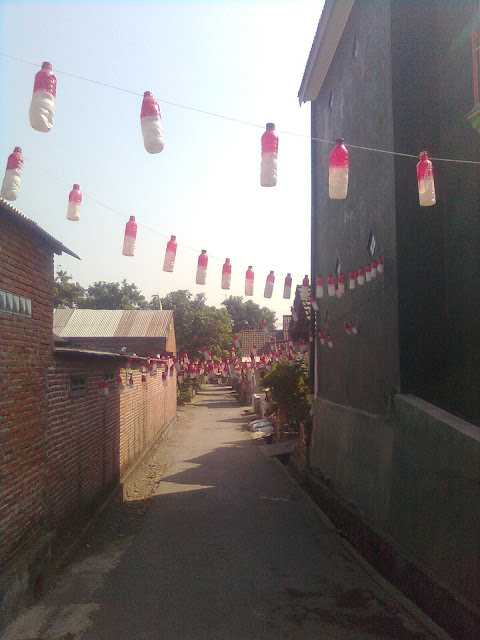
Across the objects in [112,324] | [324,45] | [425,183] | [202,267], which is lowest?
[202,267]

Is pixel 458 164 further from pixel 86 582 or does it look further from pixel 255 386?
pixel 255 386

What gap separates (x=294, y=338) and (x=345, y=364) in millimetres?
4983

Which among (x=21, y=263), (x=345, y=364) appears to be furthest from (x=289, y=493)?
(x=21, y=263)

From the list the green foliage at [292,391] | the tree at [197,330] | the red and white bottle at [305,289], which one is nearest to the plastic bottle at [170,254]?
the red and white bottle at [305,289]

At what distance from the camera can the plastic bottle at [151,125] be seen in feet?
17.0

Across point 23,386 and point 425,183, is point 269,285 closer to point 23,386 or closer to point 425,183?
point 425,183

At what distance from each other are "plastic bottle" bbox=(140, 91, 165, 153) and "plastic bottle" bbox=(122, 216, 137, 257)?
235cm

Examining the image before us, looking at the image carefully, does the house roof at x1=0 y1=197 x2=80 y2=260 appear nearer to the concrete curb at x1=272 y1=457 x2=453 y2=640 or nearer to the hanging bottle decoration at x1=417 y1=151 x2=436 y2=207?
the hanging bottle decoration at x1=417 y1=151 x2=436 y2=207

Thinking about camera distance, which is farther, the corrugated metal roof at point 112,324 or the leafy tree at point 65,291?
the leafy tree at point 65,291

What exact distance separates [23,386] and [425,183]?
498 cm

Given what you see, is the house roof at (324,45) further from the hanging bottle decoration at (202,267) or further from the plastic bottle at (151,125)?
the plastic bottle at (151,125)

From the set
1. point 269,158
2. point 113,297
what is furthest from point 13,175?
point 113,297

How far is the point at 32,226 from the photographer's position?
612 centimetres

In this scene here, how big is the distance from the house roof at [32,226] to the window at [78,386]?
6.35ft
